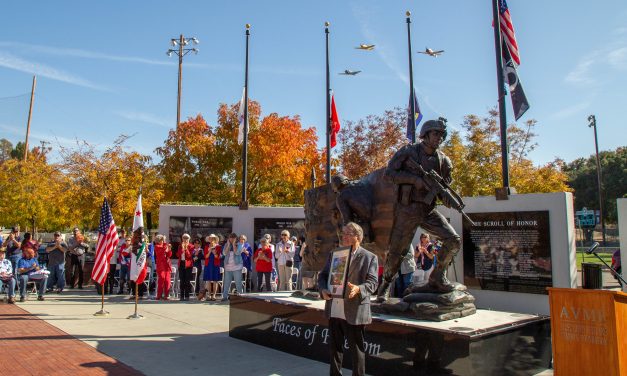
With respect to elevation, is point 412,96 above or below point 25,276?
above

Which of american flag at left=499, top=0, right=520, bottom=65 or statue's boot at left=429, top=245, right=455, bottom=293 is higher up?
american flag at left=499, top=0, right=520, bottom=65

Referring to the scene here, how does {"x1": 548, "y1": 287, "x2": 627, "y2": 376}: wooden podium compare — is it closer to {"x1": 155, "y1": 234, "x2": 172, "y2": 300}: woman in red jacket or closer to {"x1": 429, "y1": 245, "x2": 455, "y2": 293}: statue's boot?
{"x1": 429, "y1": 245, "x2": 455, "y2": 293}: statue's boot

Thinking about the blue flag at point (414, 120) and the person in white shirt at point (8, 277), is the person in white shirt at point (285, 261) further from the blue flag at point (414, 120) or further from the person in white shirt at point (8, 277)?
the person in white shirt at point (8, 277)

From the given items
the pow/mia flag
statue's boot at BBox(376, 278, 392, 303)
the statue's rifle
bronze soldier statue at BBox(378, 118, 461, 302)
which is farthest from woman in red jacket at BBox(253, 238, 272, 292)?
the statue's rifle

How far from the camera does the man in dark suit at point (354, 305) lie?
452cm

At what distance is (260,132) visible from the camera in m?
22.5

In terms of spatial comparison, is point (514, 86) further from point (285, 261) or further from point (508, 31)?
point (285, 261)

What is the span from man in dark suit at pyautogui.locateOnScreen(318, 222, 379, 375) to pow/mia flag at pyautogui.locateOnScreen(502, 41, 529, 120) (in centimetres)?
796

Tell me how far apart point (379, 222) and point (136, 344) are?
4257mm

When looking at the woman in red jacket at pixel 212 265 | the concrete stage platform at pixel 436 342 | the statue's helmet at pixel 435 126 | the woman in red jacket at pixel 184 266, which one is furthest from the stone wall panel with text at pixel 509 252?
the woman in red jacket at pixel 184 266

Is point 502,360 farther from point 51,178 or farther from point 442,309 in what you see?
point 51,178

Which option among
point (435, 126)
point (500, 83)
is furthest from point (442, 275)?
point (500, 83)

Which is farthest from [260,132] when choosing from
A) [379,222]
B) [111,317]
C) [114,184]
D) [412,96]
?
[379,222]

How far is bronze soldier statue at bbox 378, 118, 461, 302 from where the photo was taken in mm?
6008
